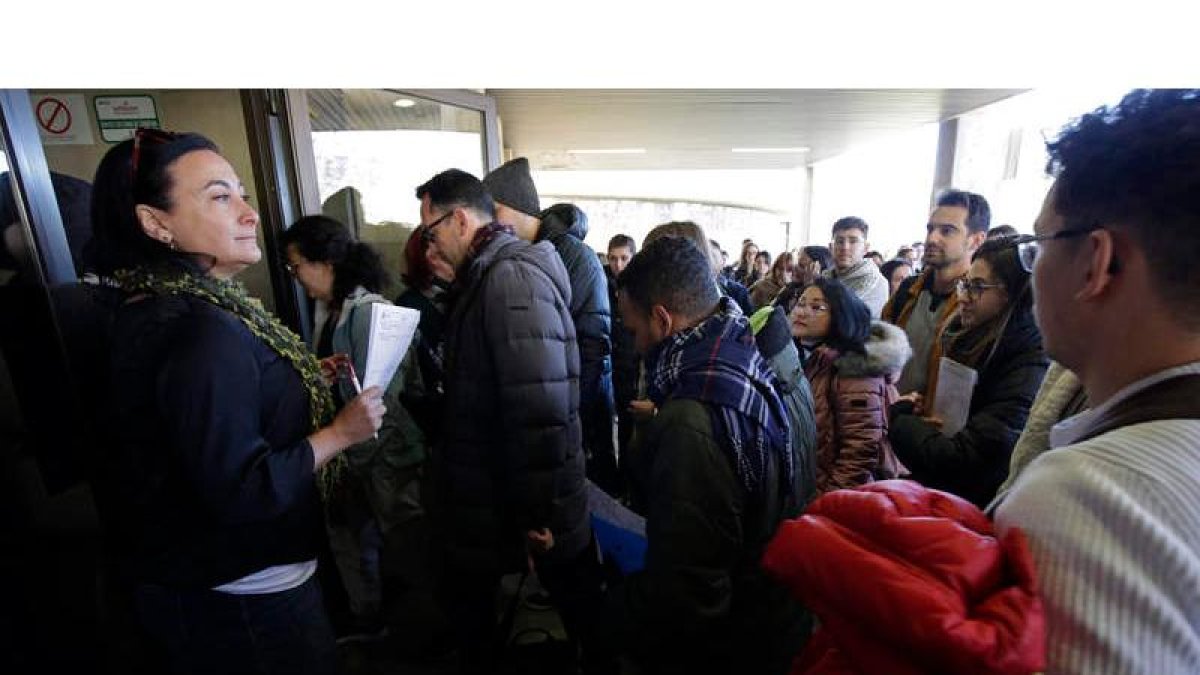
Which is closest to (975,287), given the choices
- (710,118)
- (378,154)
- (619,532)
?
(619,532)

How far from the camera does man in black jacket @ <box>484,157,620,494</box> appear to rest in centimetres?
249

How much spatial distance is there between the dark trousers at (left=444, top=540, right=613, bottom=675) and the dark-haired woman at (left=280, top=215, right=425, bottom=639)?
1.81 feet

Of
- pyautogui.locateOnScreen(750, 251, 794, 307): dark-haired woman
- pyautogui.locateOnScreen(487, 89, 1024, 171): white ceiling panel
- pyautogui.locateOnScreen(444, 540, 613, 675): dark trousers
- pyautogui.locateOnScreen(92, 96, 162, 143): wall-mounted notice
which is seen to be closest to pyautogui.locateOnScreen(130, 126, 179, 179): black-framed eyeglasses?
pyautogui.locateOnScreen(444, 540, 613, 675): dark trousers

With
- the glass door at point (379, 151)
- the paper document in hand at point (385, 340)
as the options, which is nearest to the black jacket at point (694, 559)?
the paper document in hand at point (385, 340)

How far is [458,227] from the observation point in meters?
1.79

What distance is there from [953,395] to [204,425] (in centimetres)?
214

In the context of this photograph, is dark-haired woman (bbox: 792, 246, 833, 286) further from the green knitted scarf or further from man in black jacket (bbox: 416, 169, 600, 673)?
the green knitted scarf

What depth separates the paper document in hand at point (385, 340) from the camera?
1276 mm

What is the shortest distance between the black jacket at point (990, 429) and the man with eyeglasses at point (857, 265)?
2.15 meters

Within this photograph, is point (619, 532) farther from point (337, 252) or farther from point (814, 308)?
point (337, 252)

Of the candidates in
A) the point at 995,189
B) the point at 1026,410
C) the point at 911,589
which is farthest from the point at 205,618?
the point at 995,189

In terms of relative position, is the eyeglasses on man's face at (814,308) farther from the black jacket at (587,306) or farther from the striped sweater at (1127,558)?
the striped sweater at (1127,558)

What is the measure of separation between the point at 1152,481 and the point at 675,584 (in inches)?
33.4
